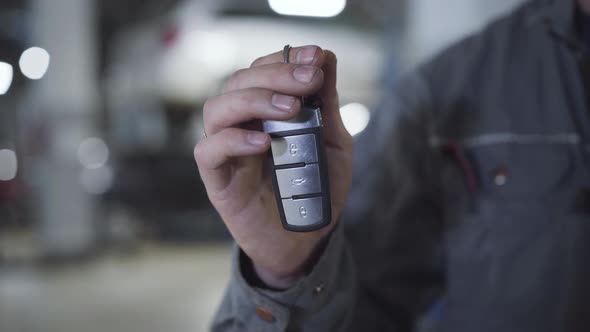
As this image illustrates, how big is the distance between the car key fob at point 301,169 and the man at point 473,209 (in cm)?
11

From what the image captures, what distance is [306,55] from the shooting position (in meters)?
0.36

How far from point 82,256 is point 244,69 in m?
3.19

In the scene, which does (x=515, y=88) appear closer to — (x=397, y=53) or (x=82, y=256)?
(x=397, y=53)

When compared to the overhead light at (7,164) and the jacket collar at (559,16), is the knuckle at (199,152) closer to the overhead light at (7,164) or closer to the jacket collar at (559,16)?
the overhead light at (7,164)

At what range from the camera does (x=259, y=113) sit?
362 millimetres

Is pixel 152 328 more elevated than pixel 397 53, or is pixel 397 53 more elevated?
pixel 397 53

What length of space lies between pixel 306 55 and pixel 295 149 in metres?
0.07

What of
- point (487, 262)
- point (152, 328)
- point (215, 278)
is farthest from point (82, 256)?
point (487, 262)

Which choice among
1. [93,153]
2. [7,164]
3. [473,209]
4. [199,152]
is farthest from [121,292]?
[199,152]

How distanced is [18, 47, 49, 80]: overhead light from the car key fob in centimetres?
25

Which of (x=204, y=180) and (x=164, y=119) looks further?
(x=164, y=119)

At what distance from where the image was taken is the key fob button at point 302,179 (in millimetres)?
367

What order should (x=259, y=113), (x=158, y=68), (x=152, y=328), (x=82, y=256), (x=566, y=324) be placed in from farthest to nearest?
(x=82, y=256)
(x=152, y=328)
(x=158, y=68)
(x=566, y=324)
(x=259, y=113)

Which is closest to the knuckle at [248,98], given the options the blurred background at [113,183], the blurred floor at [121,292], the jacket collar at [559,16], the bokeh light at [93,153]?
the jacket collar at [559,16]
